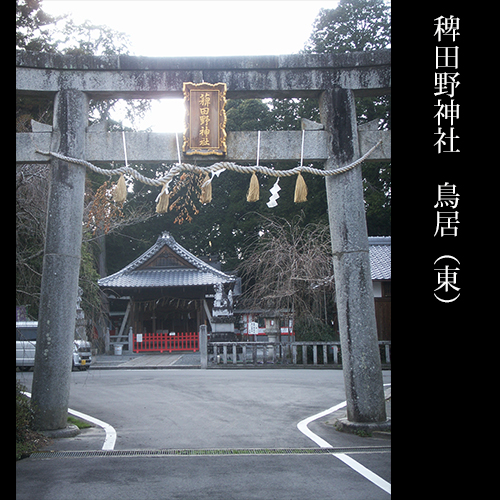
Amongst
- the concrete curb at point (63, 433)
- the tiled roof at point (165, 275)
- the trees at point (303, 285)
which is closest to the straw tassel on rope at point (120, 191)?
the concrete curb at point (63, 433)

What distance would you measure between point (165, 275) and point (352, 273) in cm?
2236

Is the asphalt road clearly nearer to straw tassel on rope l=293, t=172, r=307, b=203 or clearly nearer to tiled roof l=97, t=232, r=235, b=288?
straw tassel on rope l=293, t=172, r=307, b=203

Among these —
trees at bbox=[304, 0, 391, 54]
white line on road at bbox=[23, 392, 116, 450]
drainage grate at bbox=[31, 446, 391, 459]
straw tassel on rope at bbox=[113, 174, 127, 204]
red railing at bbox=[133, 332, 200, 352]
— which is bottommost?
red railing at bbox=[133, 332, 200, 352]

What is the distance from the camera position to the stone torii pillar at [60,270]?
23.5 feet

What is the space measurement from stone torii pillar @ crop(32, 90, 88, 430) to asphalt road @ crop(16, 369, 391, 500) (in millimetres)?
753

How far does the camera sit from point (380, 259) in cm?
2461

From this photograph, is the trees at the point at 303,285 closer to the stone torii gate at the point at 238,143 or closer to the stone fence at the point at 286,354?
the stone fence at the point at 286,354

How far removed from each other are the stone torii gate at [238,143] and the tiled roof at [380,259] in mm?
15302

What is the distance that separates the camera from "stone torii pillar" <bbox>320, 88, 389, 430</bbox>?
24.2 feet

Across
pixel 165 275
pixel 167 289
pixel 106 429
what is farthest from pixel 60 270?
pixel 165 275

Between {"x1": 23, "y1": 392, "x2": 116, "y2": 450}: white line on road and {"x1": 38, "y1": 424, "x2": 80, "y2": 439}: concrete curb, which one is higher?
{"x1": 38, "y1": 424, "x2": 80, "y2": 439}: concrete curb

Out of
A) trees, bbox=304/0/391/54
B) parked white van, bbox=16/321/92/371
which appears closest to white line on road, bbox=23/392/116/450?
parked white van, bbox=16/321/92/371
